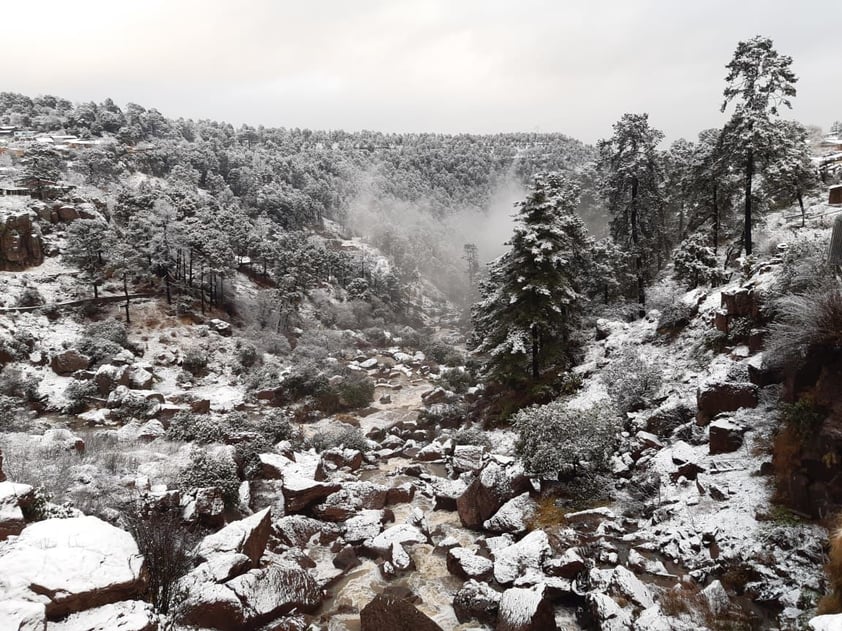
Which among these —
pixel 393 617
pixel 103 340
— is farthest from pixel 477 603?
pixel 103 340

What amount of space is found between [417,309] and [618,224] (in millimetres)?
54517

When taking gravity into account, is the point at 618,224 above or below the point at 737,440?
above

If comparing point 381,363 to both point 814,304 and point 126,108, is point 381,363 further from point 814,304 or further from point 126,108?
point 126,108

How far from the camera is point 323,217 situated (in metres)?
110

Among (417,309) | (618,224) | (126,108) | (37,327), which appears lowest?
(417,309)

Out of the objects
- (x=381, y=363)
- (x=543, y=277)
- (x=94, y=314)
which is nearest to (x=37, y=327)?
(x=94, y=314)

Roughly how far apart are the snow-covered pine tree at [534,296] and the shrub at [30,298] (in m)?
39.0

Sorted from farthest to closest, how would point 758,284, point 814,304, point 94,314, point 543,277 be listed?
point 94,314 < point 543,277 < point 758,284 < point 814,304

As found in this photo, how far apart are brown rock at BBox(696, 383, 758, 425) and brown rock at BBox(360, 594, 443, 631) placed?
10035 millimetres

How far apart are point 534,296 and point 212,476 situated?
642 inches

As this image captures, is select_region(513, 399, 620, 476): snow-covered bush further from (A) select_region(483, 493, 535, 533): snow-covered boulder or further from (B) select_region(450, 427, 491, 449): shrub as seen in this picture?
(B) select_region(450, 427, 491, 449): shrub

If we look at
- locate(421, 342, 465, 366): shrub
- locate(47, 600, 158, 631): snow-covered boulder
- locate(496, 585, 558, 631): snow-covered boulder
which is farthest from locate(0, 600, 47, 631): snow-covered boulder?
locate(421, 342, 465, 366): shrub

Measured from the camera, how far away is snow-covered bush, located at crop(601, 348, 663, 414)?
58.3 feet

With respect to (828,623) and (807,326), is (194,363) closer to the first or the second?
(807,326)
